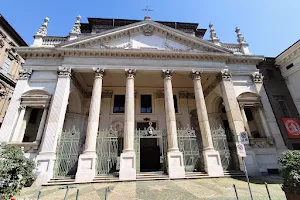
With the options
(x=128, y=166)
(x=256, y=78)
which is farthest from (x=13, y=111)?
(x=256, y=78)

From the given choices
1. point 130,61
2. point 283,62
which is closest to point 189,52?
point 130,61

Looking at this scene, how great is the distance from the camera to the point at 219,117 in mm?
17938

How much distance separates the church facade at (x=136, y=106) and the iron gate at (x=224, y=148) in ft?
0.24

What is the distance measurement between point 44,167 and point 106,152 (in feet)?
12.5

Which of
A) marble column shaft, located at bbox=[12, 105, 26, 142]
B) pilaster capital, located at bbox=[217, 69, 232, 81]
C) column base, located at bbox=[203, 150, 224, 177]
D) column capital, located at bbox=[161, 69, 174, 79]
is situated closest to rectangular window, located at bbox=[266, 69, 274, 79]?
pilaster capital, located at bbox=[217, 69, 232, 81]

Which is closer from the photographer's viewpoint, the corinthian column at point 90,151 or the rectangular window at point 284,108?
the corinthian column at point 90,151

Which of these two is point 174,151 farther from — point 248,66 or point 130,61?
point 248,66

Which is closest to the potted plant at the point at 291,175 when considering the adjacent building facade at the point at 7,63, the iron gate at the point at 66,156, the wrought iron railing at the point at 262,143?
the wrought iron railing at the point at 262,143

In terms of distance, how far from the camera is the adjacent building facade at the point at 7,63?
64.3 feet

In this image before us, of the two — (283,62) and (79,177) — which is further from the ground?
(283,62)

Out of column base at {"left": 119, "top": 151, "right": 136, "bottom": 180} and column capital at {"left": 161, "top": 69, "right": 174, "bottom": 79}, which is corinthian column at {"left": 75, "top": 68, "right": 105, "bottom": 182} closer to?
column base at {"left": 119, "top": 151, "right": 136, "bottom": 180}

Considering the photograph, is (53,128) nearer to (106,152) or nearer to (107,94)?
(106,152)

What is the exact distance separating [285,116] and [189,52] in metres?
11.0

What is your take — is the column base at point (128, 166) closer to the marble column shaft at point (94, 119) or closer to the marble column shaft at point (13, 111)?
the marble column shaft at point (94, 119)
